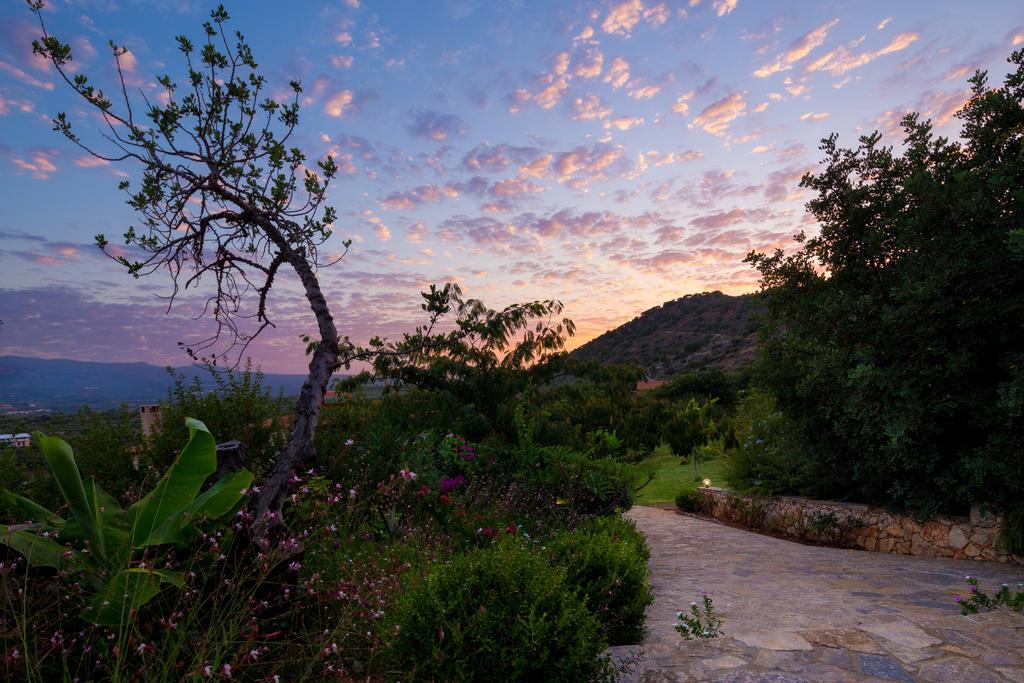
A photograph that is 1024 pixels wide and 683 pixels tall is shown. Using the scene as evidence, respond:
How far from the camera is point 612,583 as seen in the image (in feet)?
12.7

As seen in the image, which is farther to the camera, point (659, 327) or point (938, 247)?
point (659, 327)

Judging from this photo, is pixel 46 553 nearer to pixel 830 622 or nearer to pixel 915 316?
pixel 830 622

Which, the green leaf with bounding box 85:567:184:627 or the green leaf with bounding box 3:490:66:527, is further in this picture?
the green leaf with bounding box 3:490:66:527

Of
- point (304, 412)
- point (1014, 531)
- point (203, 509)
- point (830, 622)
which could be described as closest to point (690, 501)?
point (1014, 531)

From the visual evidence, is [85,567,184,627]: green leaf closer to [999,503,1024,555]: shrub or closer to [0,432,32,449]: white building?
[0,432,32,449]: white building

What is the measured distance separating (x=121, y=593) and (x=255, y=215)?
3348 millimetres

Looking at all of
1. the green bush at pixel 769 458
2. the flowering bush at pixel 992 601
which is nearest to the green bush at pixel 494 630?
the flowering bush at pixel 992 601

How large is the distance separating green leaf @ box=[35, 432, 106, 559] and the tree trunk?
2.56ft

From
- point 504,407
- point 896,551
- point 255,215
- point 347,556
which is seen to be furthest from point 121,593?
point 896,551

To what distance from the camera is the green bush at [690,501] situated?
10930 millimetres

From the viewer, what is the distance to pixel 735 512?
32.1 feet

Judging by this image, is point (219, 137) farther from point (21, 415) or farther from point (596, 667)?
point (21, 415)

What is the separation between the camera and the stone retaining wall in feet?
21.0

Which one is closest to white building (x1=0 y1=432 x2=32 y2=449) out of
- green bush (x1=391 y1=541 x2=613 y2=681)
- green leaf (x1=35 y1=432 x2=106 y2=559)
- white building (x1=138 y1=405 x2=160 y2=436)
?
white building (x1=138 y1=405 x2=160 y2=436)
